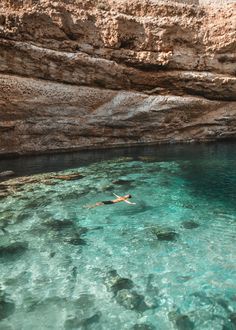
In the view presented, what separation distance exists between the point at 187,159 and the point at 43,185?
891 centimetres

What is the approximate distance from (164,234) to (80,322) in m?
3.59

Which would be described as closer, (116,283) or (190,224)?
(116,283)

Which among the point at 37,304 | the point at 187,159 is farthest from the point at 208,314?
the point at 187,159

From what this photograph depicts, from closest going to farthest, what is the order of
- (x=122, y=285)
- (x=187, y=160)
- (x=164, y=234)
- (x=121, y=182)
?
(x=122, y=285), (x=164, y=234), (x=121, y=182), (x=187, y=160)

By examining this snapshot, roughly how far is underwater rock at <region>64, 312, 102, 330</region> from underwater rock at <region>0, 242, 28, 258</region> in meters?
2.65

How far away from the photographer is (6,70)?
18297 mm

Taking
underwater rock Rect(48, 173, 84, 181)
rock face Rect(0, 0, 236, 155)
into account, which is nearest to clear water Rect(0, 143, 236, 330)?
underwater rock Rect(48, 173, 84, 181)

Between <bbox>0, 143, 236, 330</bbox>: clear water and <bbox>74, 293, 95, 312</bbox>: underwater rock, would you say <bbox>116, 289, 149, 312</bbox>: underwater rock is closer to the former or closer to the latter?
<bbox>0, 143, 236, 330</bbox>: clear water

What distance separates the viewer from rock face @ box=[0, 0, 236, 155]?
18312mm

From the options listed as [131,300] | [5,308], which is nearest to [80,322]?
[131,300]

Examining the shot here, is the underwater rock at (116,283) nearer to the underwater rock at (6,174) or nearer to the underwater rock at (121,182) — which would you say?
the underwater rock at (121,182)

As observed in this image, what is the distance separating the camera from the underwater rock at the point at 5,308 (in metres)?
4.89

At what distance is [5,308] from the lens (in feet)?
16.6

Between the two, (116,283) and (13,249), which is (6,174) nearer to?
(13,249)
